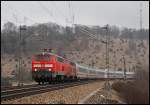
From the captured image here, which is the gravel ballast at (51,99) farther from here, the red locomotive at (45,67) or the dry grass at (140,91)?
the red locomotive at (45,67)

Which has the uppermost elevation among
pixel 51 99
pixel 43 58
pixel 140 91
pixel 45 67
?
pixel 43 58

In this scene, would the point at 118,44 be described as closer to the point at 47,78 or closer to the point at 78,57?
the point at 78,57

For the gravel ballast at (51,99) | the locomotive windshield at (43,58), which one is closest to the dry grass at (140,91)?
the gravel ballast at (51,99)

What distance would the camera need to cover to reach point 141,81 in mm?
18609

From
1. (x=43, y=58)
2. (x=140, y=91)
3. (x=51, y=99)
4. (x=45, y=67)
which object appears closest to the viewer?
(x=140, y=91)

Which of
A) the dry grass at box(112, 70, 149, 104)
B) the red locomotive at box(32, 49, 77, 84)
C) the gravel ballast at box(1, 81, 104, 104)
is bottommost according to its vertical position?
the gravel ballast at box(1, 81, 104, 104)

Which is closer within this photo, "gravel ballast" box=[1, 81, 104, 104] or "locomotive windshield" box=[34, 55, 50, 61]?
"gravel ballast" box=[1, 81, 104, 104]

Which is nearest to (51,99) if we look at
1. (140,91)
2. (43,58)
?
(140,91)

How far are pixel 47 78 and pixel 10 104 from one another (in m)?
29.2

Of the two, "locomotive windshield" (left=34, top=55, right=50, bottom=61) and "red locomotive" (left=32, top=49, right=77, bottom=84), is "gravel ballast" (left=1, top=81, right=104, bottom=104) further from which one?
"locomotive windshield" (left=34, top=55, right=50, bottom=61)

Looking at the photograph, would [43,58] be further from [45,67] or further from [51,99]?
[51,99]

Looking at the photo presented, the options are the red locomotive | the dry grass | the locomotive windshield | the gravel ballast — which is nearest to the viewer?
the dry grass

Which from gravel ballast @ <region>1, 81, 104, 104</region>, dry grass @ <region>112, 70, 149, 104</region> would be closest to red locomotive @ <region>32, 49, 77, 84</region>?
gravel ballast @ <region>1, 81, 104, 104</region>

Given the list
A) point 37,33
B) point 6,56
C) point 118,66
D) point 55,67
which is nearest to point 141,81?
point 55,67
